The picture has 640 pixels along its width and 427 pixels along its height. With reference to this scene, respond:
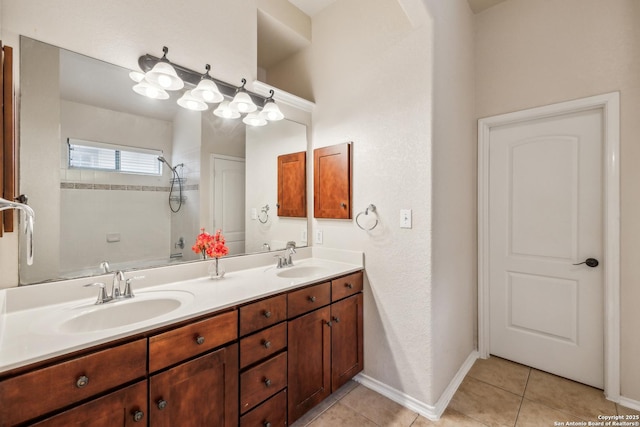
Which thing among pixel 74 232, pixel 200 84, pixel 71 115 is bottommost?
pixel 74 232

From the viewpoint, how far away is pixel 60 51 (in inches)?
53.6

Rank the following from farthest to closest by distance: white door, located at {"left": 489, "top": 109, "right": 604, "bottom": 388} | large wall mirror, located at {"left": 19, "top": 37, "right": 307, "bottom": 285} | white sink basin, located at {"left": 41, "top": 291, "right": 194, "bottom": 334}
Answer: white door, located at {"left": 489, "top": 109, "right": 604, "bottom": 388} → large wall mirror, located at {"left": 19, "top": 37, "right": 307, "bottom": 285} → white sink basin, located at {"left": 41, "top": 291, "right": 194, "bottom": 334}

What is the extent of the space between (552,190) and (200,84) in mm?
2689

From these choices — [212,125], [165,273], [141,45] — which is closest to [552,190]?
[212,125]

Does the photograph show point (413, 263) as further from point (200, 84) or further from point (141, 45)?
point (141, 45)

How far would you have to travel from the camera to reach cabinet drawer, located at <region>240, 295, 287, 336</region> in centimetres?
136

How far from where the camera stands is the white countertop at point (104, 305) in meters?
0.90

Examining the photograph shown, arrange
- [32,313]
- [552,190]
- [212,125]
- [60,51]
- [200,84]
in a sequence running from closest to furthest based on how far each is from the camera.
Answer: [32,313], [60,51], [200,84], [212,125], [552,190]

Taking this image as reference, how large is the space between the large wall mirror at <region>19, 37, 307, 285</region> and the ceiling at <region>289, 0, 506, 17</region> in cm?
120

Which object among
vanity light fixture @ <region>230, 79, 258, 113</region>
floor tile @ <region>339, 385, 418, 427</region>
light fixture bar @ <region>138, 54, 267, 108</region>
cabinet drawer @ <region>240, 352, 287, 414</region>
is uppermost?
light fixture bar @ <region>138, 54, 267, 108</region>

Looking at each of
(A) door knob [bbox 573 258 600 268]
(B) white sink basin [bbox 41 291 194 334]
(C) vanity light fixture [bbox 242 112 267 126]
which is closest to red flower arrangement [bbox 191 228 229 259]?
(B) white sink basin [bbox 41 291 194 334]

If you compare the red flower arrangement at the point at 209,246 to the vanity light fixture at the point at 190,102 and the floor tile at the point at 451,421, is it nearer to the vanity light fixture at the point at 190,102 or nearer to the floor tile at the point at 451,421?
the vanity light fixture at the point at 190,102

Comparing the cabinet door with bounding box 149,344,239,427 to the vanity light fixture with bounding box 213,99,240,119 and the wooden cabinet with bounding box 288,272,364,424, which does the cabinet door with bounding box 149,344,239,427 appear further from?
the vanity light fixture with bounding box 213,99,240,119

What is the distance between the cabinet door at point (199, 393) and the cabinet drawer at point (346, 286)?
757 mm
